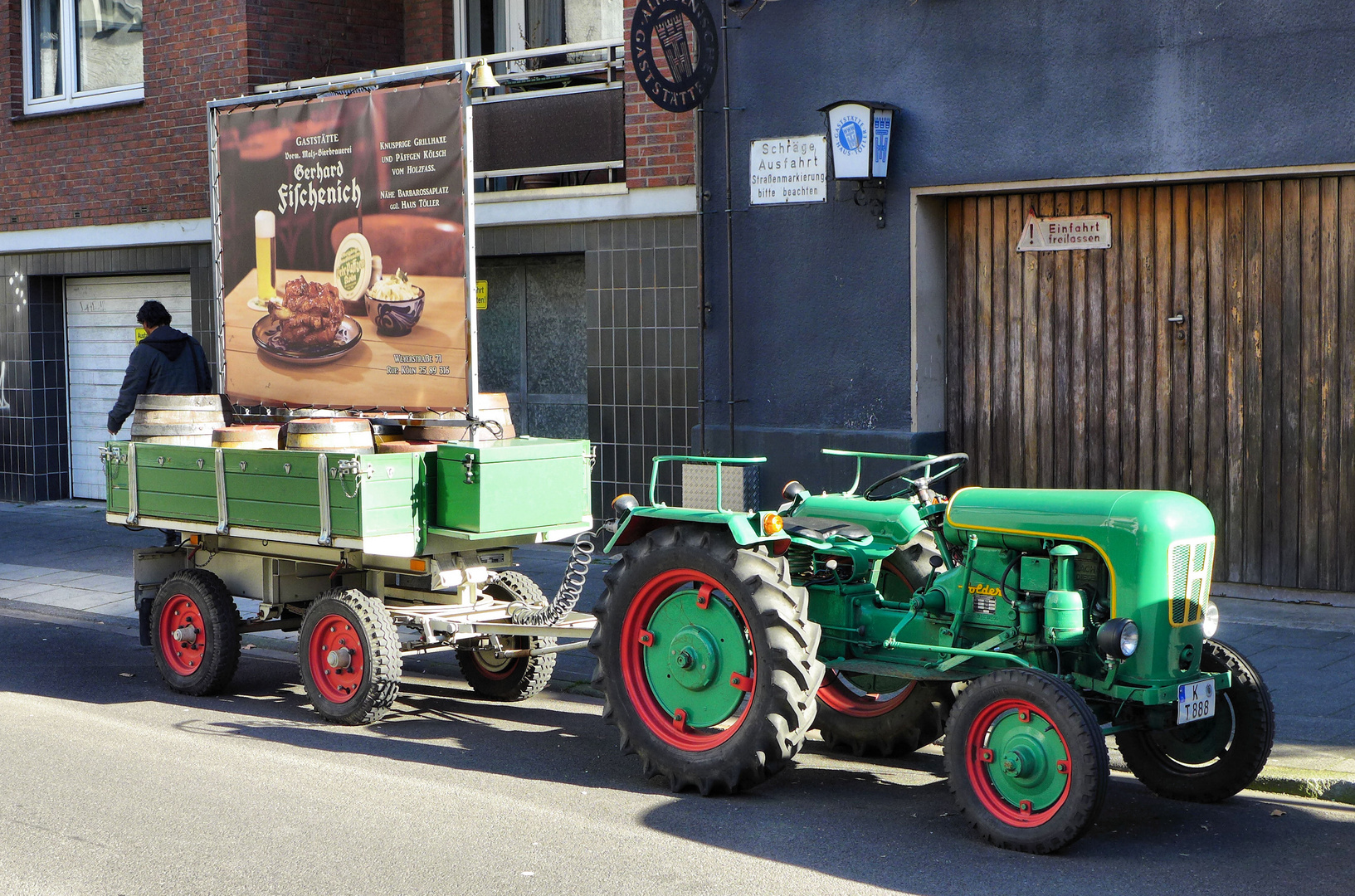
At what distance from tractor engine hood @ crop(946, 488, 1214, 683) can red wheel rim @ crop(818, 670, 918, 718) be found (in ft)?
4.13

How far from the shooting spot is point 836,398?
10.9 m

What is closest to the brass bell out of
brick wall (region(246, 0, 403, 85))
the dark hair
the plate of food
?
the plate of food

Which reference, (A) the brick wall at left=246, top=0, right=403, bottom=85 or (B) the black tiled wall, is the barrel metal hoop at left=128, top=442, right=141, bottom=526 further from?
(A) the brick wall at left=246, top=0, right=403, bottom=85

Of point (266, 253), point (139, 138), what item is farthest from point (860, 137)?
point (139, 138)

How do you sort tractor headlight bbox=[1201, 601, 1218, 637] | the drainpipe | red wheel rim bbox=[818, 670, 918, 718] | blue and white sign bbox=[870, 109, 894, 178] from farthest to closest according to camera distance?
1. the drainpipe
2. blue and white sign bbox=[870, 109, 894, 178]
3. red wheel rim bbox=[818, 670, 918, 718]
4. tractor headlight bbox=[1201, 601, 1218, 637]

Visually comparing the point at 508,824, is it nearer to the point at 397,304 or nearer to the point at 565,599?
the point at 565,599

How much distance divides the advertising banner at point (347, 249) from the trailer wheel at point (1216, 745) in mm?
5026

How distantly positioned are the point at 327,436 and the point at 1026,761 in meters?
4.02

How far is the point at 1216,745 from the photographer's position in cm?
572

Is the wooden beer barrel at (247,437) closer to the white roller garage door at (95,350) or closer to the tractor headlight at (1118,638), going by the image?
the tractor headlight at (1118,638)

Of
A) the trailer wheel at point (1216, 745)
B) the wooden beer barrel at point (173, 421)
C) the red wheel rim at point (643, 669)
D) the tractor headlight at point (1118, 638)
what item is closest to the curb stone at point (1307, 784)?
the trailer wheel at point (1216, 745)

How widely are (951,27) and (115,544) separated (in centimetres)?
865

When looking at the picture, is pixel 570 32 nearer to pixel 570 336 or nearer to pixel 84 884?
pixel 570 336

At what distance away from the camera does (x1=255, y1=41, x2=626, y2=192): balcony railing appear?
11922 millimetres
